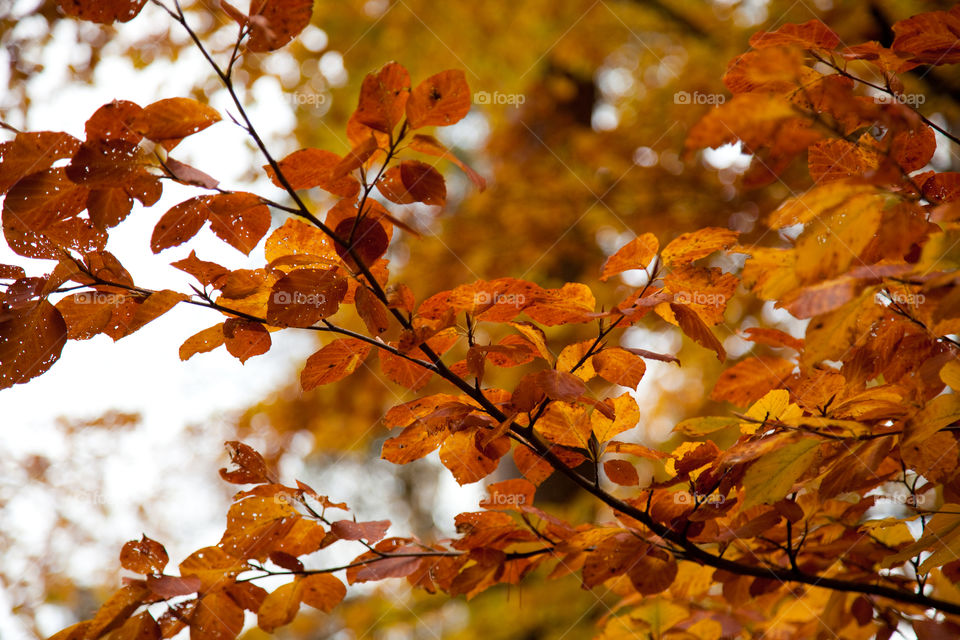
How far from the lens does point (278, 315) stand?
0.66 meters

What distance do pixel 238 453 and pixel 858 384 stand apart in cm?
73

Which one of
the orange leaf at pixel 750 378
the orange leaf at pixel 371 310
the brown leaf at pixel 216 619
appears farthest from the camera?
the orange leaf at pixel 750 378

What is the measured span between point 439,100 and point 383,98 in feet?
0.20

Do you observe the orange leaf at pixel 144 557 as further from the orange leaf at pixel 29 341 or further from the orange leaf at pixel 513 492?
the orange leaf at pixel 513 492

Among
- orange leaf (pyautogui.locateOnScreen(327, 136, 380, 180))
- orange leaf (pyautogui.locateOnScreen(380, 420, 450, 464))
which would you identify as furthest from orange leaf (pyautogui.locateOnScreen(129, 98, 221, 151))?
orange leaf (pyautogui.locateOnScreen(380, 420, 450, 464))

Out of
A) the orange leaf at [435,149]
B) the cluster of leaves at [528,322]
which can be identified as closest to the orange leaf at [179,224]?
the cluster of leaves at [528,322]

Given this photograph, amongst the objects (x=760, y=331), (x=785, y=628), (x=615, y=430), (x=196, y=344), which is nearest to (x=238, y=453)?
(x=196, y=344)

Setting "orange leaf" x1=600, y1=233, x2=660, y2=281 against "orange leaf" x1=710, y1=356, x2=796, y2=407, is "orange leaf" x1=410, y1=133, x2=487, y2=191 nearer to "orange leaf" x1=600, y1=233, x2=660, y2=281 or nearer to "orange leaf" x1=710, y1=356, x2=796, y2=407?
"orange leaf" x1=600, y1=233, x2=660, y2=281

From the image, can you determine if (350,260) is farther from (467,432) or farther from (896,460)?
(896,460)

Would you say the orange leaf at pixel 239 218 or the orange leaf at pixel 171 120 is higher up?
the orange leaf at pixel 171 120

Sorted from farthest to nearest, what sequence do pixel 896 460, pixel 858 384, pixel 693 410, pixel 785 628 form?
pixel 693 410
pixel 785 628
pixel 896 460
pixel 858 384

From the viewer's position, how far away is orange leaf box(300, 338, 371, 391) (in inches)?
30.6

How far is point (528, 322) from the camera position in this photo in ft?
2.56

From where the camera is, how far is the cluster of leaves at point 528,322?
58 centimetres
